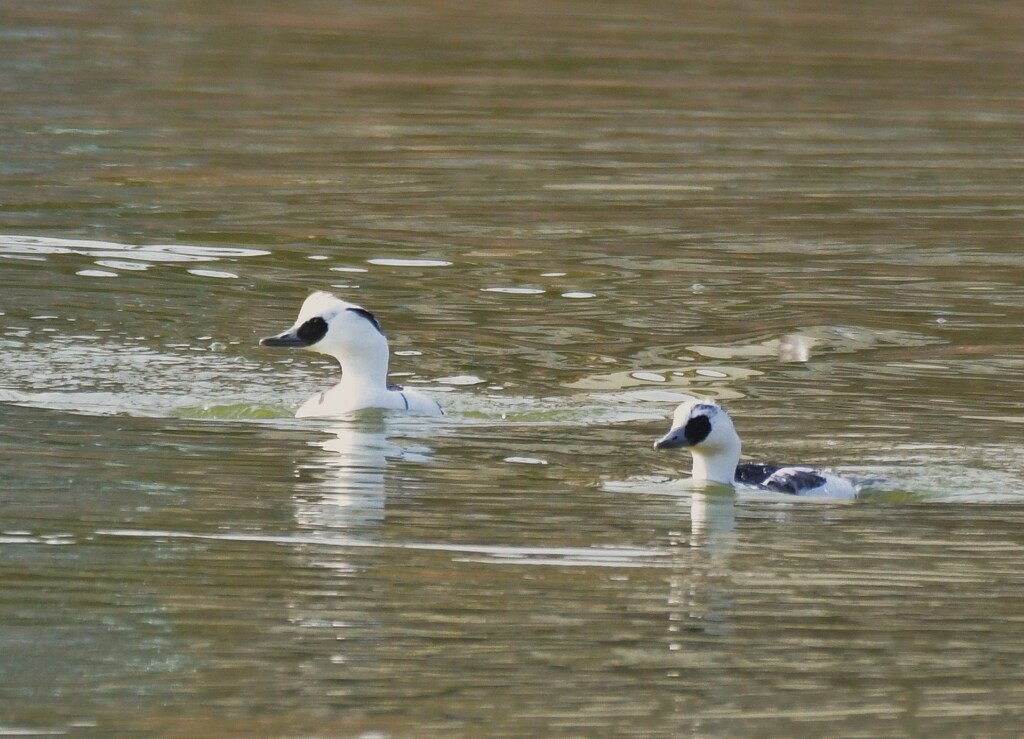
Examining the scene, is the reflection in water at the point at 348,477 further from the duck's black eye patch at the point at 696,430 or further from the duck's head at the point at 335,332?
the duck's black eye patch at the point at 696,430

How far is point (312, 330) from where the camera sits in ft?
41.9

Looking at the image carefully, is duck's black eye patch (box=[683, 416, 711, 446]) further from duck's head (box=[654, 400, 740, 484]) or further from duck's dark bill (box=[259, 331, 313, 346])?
duck's dark bill (box=[259, 331, 313, 346])

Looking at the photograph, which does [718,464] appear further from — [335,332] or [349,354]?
[335,332]

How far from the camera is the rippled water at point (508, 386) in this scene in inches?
285

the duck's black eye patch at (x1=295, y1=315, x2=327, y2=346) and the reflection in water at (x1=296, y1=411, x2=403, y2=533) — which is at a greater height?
the duck's black eye patch at (x1=295, y1=315, x2=327, y2=346)

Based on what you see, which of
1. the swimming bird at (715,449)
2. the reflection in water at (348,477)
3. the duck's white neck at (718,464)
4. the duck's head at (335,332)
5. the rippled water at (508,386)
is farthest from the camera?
the duck's head at (335,332)

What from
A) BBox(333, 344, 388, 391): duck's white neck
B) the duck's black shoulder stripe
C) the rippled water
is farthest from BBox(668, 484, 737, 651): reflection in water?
BBox(333, 344, 388, 391): duck's white neck

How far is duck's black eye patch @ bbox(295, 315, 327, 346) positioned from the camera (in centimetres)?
1274

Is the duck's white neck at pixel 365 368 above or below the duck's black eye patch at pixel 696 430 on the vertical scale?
below

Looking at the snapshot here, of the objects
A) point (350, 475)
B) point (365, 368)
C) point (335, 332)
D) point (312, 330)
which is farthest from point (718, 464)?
point (312, 330)

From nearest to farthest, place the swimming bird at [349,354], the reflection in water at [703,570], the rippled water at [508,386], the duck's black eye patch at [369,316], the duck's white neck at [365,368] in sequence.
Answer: the rippled water at [508,386], the reflection in water at [703,570], the swimming bird at [349,354], the duck's white neck at [365,368], the duck's black eye patch at [369,316]

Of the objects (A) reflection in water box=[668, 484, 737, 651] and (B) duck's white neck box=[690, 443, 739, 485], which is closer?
(A) reflection in water box=[668, 484, 737, 651]

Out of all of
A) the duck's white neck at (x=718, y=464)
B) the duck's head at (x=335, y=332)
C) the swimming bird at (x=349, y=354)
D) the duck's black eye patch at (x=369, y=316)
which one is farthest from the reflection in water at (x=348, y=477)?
the duck's white neck at (x=718, y=464)

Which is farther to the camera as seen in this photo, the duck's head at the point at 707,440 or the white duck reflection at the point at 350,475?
the duck's head at the point at 707,440
